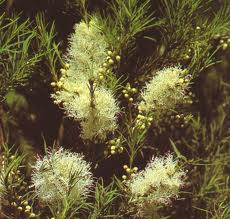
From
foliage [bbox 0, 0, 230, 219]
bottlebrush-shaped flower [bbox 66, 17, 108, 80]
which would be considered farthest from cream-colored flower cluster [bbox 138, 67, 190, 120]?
bottlebrush-shaped flower [bbox 66, 17, 108, 80]

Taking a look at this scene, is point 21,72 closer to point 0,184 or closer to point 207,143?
point 0,184

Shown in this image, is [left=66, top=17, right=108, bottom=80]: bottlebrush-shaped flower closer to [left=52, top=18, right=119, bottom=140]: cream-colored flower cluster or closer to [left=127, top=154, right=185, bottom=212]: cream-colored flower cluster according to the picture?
[left=52, top=18, right=119, bottom=140]: cream-colored flower cluster

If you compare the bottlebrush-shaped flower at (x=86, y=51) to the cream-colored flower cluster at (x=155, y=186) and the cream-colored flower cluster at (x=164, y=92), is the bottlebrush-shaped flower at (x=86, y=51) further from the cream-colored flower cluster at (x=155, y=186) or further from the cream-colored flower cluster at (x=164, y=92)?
the cream-colored flower cluster at (x=155, y=186)

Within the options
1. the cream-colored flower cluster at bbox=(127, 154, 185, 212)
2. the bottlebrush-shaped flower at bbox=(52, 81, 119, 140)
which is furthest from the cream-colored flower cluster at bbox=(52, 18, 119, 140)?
the cream-colored flower cluster at bbox=(127, 154, 185, 212)

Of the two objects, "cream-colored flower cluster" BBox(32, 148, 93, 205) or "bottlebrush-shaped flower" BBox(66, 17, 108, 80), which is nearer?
"cream-colored flower cluster" BBox(32, 148, 93, 205)

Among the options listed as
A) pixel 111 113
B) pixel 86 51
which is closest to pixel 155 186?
pixel 111 113

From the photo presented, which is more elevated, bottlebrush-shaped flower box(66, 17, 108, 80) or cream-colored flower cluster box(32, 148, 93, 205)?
bottlebrush-shaped flower box(66, 17, 108, 80)

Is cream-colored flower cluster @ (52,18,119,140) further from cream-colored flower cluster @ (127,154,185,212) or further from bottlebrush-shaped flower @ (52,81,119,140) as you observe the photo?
cream-colored flower cluster @ (127,154,185,212)

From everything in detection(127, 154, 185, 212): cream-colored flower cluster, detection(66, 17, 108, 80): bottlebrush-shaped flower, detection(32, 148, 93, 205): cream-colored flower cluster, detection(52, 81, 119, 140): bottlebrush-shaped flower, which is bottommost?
detection(127, 154, 185, 212): cream-colored flower cluster
